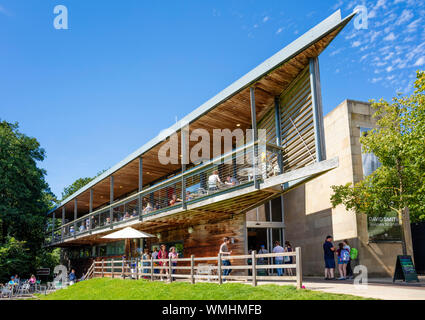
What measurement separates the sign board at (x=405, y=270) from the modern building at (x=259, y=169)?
3217mm

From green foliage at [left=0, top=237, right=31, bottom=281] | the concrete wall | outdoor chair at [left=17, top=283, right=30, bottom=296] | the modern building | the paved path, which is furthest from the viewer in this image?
green foliage at [left=0, top=237, right=31, bottom=281]

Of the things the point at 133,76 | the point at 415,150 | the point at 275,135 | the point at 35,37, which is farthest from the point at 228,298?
the point at 35,37

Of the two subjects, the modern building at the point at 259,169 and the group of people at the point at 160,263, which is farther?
the group of people at the point at 160,263

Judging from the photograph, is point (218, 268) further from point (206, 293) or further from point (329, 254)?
point (329, 254)

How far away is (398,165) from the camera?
44.5 feet

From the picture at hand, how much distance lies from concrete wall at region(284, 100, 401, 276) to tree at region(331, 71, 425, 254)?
1454mm

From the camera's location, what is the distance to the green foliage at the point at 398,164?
485 inches

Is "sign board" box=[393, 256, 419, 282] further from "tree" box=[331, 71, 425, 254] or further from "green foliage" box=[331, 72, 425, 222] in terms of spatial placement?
"green foliage" box=[331, 72, 425, 222]

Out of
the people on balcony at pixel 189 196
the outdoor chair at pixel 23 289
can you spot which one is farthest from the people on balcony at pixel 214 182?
the outdoor chair at pixel 23 289

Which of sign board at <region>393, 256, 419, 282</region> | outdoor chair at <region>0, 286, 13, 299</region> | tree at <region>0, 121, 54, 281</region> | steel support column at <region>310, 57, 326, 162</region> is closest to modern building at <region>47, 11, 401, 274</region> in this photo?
steel support column at <region>310, 57, 326, 162</region>

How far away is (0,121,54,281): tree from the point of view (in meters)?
29.0

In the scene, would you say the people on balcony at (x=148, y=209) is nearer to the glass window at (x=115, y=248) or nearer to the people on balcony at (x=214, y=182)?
the people on balcony at (x=214, y=182)
